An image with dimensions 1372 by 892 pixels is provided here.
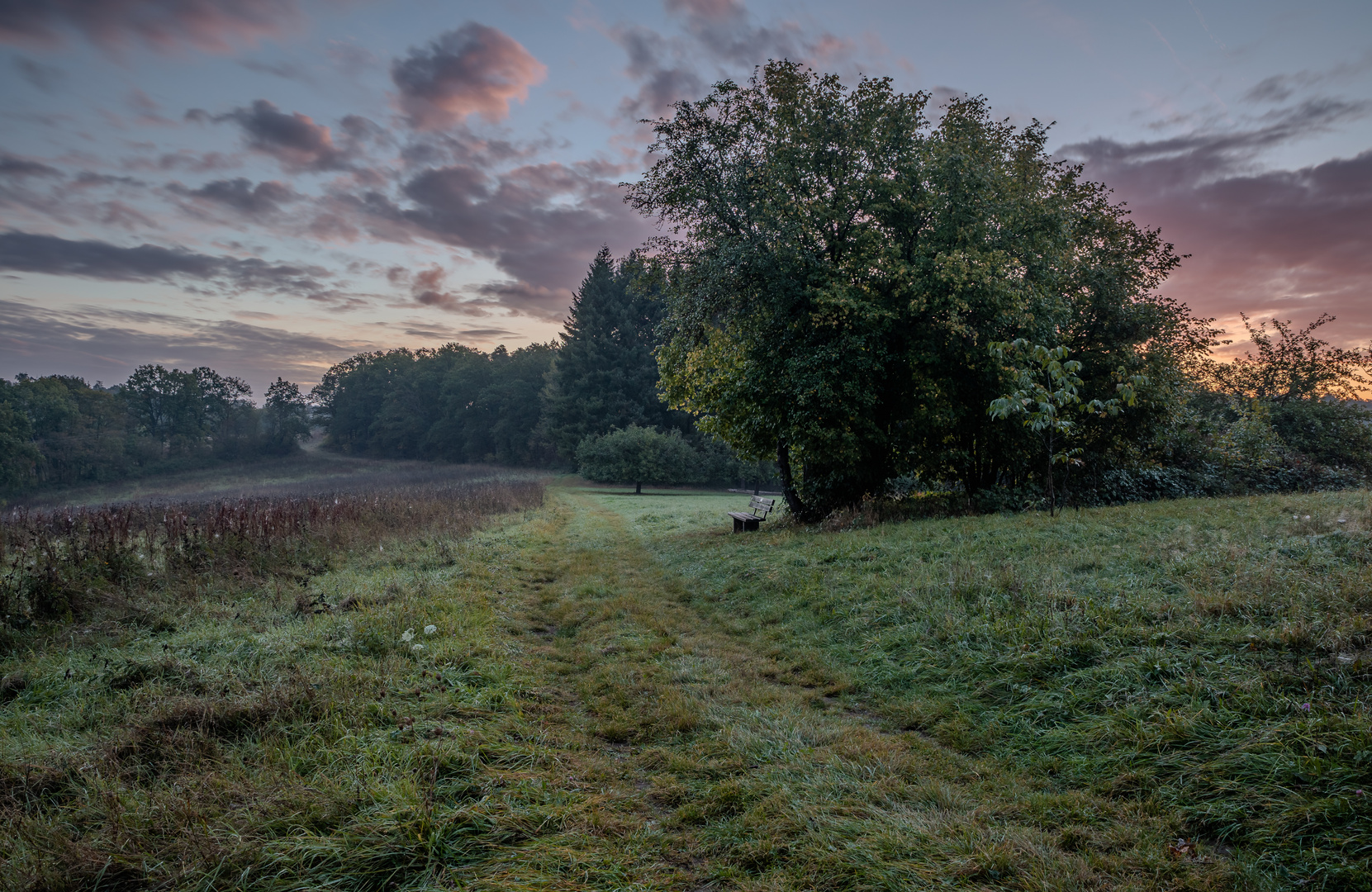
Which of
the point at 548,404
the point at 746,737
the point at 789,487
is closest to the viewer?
the point at 746,737

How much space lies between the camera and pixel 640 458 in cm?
4178

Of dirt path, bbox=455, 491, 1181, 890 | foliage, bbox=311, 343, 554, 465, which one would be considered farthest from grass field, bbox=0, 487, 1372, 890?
foliage, bbox=311, 343, 554, 465

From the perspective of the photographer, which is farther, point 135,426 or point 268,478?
point 135,426

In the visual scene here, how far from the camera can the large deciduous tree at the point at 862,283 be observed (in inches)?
504

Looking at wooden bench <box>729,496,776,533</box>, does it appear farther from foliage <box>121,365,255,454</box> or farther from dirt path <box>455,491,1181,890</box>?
foliage <box>121,365,255,454</box>

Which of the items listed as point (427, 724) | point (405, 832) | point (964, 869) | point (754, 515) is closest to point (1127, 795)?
point (964, 869)

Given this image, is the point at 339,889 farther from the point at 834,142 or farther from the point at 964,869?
the point at 834,142

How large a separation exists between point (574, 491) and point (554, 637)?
107ft

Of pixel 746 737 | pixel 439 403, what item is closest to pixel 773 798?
pixel 746 737

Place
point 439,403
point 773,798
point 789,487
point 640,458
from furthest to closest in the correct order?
1. point 439,403
2. point 640,458
3. point 789,487
4. point 773,798

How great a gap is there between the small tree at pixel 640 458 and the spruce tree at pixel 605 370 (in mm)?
7014

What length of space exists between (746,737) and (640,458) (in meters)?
37.8

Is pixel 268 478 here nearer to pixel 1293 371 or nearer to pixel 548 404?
pixel 548 404

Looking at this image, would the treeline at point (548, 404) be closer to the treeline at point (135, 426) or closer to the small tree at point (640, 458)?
the small tree at point (640, 458)
